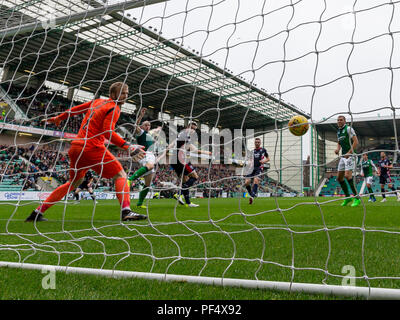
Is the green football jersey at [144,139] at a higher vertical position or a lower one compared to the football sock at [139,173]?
higher

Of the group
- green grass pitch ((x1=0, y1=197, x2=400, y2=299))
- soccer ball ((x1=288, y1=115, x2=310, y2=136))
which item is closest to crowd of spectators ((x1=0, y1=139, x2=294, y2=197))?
soccer ball ((x1=288, y1=115, x2=310, y2=136))

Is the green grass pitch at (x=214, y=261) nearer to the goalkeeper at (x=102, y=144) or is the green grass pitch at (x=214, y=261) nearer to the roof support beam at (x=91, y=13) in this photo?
the goalkeeper at (x=102, y=144)

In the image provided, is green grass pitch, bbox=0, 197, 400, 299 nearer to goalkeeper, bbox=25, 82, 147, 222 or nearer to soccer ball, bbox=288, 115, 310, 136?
goalkeeper, bbox=25, 82, 147, 222

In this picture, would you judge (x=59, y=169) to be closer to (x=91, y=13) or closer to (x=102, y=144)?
(x=91, y=13)

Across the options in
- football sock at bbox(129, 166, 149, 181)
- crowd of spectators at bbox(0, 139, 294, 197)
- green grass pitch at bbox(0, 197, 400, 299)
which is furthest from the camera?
crowd of spectators at bbox(0, 139, 294, 197)

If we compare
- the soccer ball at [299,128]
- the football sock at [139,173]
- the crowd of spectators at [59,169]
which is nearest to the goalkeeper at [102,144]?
the soccer ball at [299,128]

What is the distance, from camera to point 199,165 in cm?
2211

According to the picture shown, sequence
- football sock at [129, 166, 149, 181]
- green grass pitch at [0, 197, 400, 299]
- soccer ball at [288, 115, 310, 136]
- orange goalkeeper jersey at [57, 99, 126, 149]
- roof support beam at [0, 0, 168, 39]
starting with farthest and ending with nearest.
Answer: football sock at [129, 166, 149, 181], roof support beam at [0, 0, 168, 39], soccer ball at [288, 115, 310, 136], orange goalkeeper jersey at [57, 99, 126, 149], green grass pitch at [0, 197, 400, 299]

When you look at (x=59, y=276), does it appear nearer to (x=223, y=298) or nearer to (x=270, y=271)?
(x=223, y=298)

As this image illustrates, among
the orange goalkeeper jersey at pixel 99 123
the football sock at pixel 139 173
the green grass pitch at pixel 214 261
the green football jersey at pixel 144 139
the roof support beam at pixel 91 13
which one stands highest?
the roof support beam at pixel 91 13

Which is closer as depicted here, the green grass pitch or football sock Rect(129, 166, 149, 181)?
the green grass pitch

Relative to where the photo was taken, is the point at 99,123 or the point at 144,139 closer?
the point at 99,123

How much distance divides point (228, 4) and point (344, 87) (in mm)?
1749

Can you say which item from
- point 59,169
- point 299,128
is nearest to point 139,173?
point 299,128
